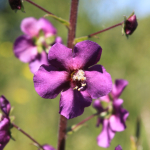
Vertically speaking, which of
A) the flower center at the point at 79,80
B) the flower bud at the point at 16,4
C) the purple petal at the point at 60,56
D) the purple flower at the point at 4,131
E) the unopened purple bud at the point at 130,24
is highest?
the flower bud at the point at 16,4

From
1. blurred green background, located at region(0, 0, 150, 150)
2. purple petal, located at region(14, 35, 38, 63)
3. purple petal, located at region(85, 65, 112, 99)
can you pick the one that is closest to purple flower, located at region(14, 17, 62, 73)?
purple petal, located at region(14, 35, 38, 63)

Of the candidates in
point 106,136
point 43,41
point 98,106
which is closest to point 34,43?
point 43,41

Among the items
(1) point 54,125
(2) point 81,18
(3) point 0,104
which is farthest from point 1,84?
(3) point 0,104

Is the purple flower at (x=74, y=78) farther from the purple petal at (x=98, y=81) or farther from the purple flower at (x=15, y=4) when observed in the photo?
the purple flower at (x=15, y=4)

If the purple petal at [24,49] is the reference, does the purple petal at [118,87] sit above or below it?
below

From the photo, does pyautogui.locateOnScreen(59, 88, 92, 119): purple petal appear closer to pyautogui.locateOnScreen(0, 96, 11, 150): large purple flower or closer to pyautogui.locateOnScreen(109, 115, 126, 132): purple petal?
pyautogui.locateOnScreen(0, 96, 11, 150): large purple flower

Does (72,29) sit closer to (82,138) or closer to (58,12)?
(82,138)

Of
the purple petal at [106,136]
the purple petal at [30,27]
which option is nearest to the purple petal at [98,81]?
the purple petal at [106,136]
